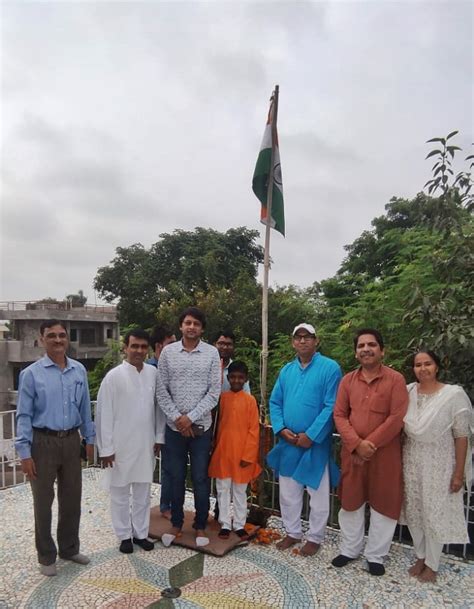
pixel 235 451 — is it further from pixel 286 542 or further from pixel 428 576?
pixel 428 576

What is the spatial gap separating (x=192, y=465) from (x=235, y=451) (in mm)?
345

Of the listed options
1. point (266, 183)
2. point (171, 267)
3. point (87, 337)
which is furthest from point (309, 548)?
point (87, 337)

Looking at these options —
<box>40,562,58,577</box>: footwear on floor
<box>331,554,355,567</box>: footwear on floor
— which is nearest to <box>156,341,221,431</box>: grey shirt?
<box>40,562,58,577</box>: footwear on floor

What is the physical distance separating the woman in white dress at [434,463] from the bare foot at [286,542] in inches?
35.9

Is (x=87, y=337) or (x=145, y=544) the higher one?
(x=87, y=337)

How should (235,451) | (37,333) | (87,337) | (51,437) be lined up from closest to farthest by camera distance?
(51,437) < (235,451) < (37,333) < (87,337)

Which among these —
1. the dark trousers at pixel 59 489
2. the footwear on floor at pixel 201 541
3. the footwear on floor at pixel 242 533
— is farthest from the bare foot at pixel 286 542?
the dark trousers at pixel 59 489

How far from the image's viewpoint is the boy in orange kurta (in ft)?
12.2

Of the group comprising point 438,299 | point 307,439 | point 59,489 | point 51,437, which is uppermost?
point 438,299

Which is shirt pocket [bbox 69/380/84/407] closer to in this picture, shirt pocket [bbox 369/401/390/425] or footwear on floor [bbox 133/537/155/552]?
footwear on floor [bbox 133/537/155/552]

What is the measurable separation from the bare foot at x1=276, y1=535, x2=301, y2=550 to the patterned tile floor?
0.07 m

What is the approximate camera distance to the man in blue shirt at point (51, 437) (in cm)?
318

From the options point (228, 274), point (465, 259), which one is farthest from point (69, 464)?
point (228, 274)

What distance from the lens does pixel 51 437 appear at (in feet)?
10.6
